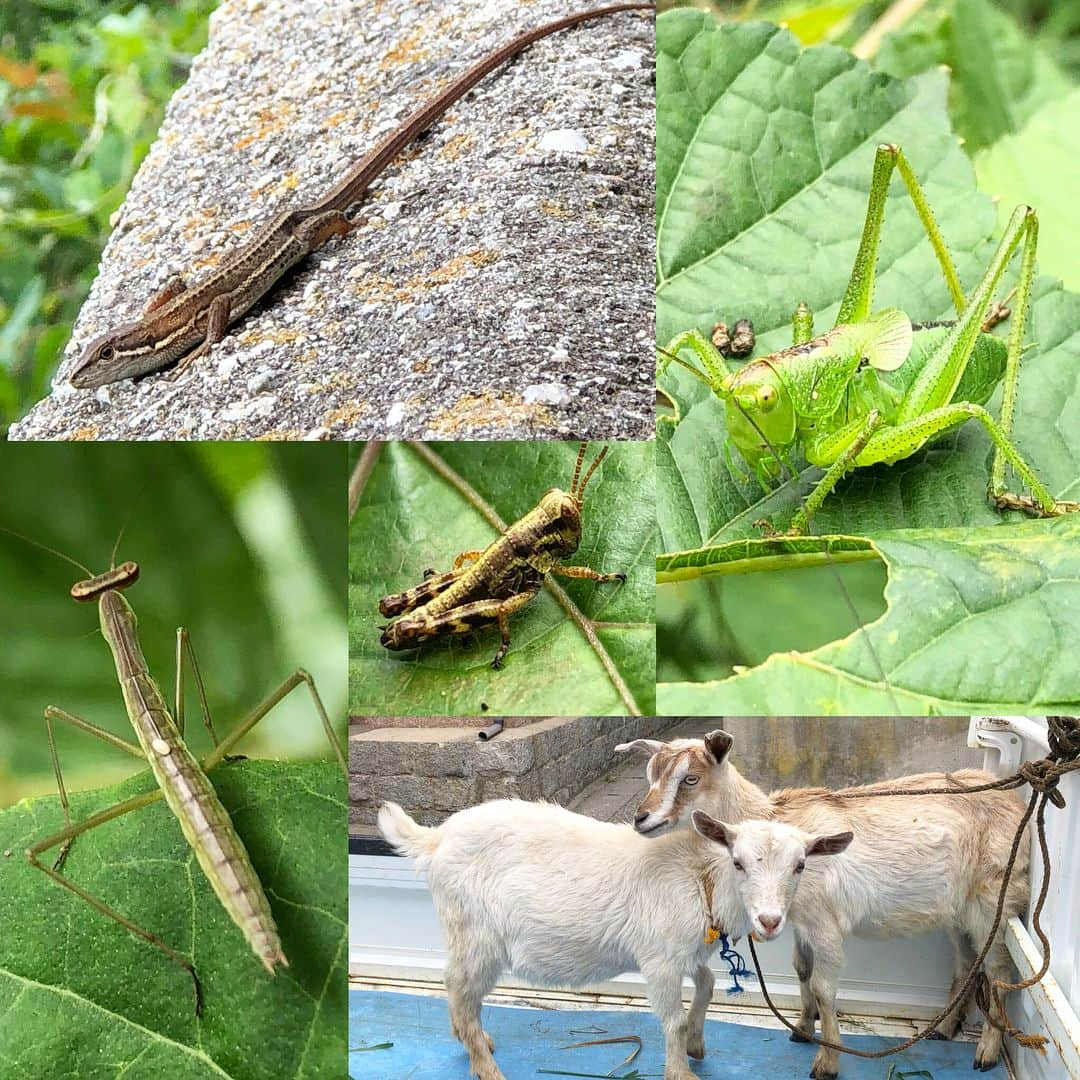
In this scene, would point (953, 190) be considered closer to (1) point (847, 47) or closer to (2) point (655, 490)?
(1) point (847, 47)

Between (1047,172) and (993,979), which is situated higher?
(1047,172)

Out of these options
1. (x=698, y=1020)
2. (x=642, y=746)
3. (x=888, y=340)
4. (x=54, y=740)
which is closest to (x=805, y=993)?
(x=698, y=1020)

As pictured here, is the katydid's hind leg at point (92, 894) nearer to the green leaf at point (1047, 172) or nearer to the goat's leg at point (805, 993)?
the goat's leg at point (805, 993)

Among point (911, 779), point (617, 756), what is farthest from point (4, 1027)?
point (911, 779)

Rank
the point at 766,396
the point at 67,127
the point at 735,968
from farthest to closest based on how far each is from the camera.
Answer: the point at 67,127
the point at 735,968
the point at 766,396

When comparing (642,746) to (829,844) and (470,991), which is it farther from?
(470,991)

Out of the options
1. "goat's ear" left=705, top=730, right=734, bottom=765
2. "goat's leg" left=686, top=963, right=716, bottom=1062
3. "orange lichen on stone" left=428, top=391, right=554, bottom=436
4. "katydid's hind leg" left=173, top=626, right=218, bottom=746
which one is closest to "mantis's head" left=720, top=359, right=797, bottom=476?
"orange lichen on stone" left=428, top=391, right=554, bottom=436

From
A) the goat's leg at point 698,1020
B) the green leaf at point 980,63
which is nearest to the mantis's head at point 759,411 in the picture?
the green leaf at point 980,63
